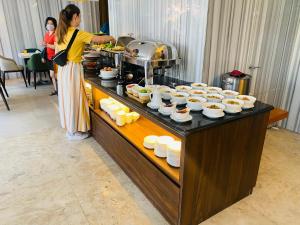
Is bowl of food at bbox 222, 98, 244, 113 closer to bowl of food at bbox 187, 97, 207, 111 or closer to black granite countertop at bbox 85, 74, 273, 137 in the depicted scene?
black granite countertop at bbox 85, 74, 273, 137

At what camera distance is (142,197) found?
5.55 ft

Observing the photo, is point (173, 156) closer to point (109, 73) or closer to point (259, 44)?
point (109, 73)

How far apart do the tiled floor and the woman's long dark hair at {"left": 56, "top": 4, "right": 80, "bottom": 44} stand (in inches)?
44.0

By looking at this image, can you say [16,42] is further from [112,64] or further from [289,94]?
[289,94]

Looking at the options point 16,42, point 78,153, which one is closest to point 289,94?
point 78,153

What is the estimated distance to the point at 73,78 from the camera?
7.48ft

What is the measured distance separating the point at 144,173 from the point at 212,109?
656mm

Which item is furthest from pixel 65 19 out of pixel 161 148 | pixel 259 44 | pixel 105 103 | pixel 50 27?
pixel 50 27

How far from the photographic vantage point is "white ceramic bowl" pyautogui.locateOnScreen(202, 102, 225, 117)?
4.18 feet

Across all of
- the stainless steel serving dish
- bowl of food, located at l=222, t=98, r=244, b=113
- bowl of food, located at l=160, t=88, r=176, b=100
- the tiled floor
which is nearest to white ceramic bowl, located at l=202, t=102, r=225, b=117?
bowl of food, located at l=222, t=98, r=244, b=113

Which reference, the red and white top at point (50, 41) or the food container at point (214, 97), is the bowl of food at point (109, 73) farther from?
the red and white top at point (50, 41)

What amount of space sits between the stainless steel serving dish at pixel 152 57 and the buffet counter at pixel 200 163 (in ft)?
0.93

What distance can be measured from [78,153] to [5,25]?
459 centimetres

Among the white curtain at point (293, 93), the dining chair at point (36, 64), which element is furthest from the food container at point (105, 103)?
the dining chair at point (36, 64)
